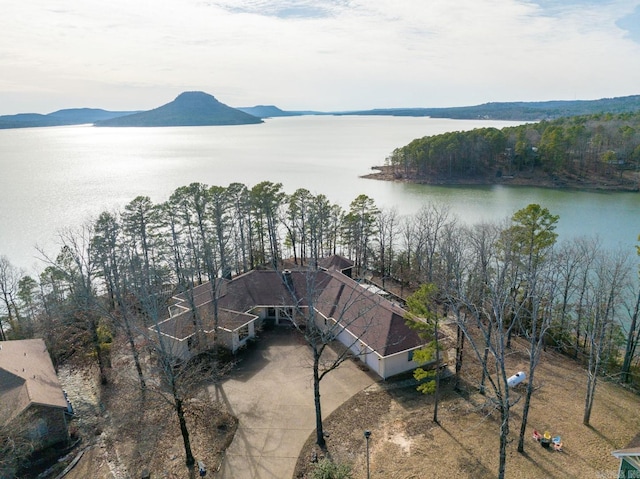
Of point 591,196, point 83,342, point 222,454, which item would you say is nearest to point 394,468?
point 222,454

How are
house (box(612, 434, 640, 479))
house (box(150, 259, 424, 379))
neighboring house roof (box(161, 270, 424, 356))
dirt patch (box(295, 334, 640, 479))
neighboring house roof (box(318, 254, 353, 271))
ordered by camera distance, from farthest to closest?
1. neighboring house roof (box(318, 254, 353, 271))
2. neighboring house roof (box(161, 270, 424, 356))
3. house (box(150, 259, 424, 379))
4. dirt patch (box(295, 334, 640, 479))
5. house (box(612, 434, 640, 479))

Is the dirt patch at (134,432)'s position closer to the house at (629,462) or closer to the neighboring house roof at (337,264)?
the house at (629,462)

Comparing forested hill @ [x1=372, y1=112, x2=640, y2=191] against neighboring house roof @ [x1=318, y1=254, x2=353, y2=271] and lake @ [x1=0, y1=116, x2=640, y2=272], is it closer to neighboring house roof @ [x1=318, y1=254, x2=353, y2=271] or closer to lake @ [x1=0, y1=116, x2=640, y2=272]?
lake @ [x1=0, y1=116, x2=640, y2=272]

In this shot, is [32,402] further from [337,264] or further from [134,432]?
[337,264]

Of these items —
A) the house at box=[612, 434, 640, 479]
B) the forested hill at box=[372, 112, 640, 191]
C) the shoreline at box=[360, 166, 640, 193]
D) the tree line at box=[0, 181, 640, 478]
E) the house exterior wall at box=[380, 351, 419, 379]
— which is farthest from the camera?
the forested hill at box=[372, 112, 640, 191]

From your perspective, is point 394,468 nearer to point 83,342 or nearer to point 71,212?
point 83,342

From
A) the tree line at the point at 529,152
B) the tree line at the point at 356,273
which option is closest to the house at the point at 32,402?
the tree line at the point at 356,273

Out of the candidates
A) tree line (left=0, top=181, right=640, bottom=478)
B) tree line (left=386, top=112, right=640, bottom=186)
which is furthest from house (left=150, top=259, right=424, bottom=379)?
tree line (left=386, top=112, right=640, bottom=186)
